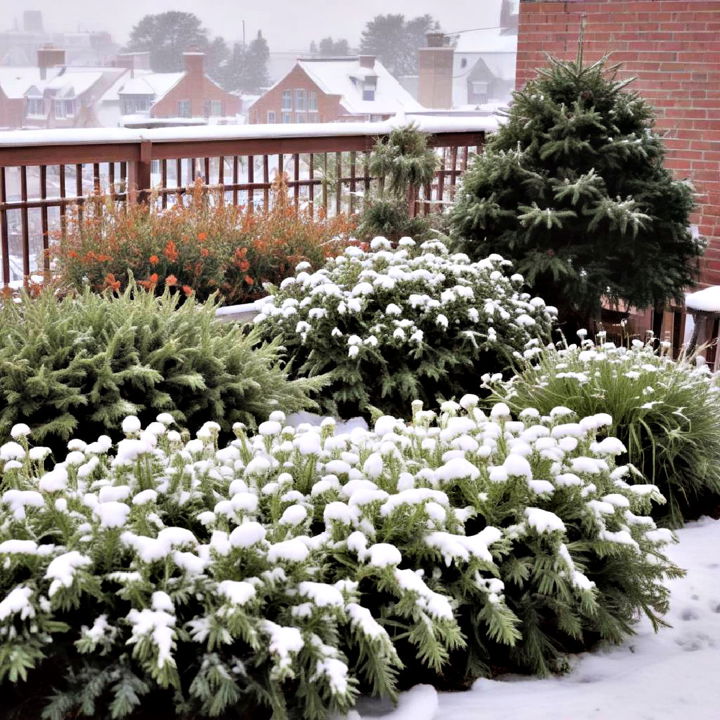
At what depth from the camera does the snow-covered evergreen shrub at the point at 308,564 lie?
1.98 m

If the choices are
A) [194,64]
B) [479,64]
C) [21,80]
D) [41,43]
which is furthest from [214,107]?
[479,64]

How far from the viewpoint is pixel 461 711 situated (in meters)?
2.27

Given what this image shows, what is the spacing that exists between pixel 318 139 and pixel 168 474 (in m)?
5.05

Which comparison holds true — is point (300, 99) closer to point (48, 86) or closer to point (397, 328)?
point (48, 86)

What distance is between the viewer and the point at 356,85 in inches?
554

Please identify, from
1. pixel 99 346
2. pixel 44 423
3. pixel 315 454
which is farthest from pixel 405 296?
pixel 315 454

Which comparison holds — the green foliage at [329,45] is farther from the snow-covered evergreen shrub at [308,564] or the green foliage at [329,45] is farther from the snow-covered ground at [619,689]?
the snow-covered ground at [619,689]

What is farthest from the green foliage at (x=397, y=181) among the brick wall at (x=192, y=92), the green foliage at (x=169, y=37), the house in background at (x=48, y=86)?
the green foliage at (x=169, y=37)

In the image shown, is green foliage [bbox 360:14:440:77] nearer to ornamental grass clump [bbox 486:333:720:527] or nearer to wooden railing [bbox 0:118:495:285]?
wooden railing [bbox 0:118:495:285]

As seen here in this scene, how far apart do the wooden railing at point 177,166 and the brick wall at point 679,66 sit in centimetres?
152

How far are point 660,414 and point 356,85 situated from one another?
11.3 meters

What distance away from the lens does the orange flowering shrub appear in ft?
17.5

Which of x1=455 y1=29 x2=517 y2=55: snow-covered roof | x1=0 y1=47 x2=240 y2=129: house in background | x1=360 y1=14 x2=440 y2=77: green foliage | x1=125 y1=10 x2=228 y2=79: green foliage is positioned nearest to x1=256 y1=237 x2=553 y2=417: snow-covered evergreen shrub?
x1=455 y1=29 x2=517 y2=55: snow-covered roof

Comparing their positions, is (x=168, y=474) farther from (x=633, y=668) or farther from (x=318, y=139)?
(x=318, y=139)
